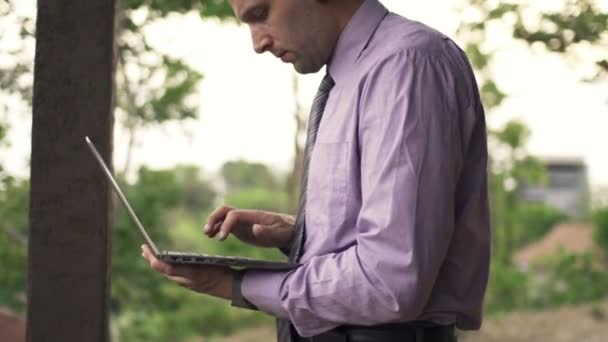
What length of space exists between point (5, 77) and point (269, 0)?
2.86 meters

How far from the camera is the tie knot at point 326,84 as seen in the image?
1776 mm

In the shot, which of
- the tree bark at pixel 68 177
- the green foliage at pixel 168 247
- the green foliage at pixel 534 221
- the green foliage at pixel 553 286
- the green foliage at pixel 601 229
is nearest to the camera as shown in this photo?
the tree bark at pixel 68 177

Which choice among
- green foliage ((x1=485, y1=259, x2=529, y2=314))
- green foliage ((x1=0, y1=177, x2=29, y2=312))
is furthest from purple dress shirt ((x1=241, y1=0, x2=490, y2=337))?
green foliage ((x1=485, y1=259, x2=529, y2=314))

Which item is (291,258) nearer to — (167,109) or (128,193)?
(167,109)

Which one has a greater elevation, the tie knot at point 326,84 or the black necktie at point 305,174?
the tie knot at point 326,84

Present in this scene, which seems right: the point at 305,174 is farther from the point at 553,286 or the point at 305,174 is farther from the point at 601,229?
the point at 601,229

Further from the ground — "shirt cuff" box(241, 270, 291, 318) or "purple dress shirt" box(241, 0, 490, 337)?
"purple dress shirt" box(241, 0, 490, 337)

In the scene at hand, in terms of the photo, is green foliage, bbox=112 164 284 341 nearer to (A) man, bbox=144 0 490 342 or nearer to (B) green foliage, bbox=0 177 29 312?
(B) green foliage, bbox=0 177 29 312

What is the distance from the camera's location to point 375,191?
5.07 feet

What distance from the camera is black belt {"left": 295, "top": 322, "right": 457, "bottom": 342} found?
5.48 feet

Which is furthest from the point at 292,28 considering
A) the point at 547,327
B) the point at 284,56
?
the point at 547,327

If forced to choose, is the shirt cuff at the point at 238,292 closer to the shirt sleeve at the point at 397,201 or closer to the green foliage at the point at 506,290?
the shirt sleeve at the point at 397,201

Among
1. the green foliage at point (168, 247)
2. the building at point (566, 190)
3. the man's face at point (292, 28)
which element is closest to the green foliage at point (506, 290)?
the green foliage at point (168, 247)

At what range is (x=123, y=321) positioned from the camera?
8.21 m
